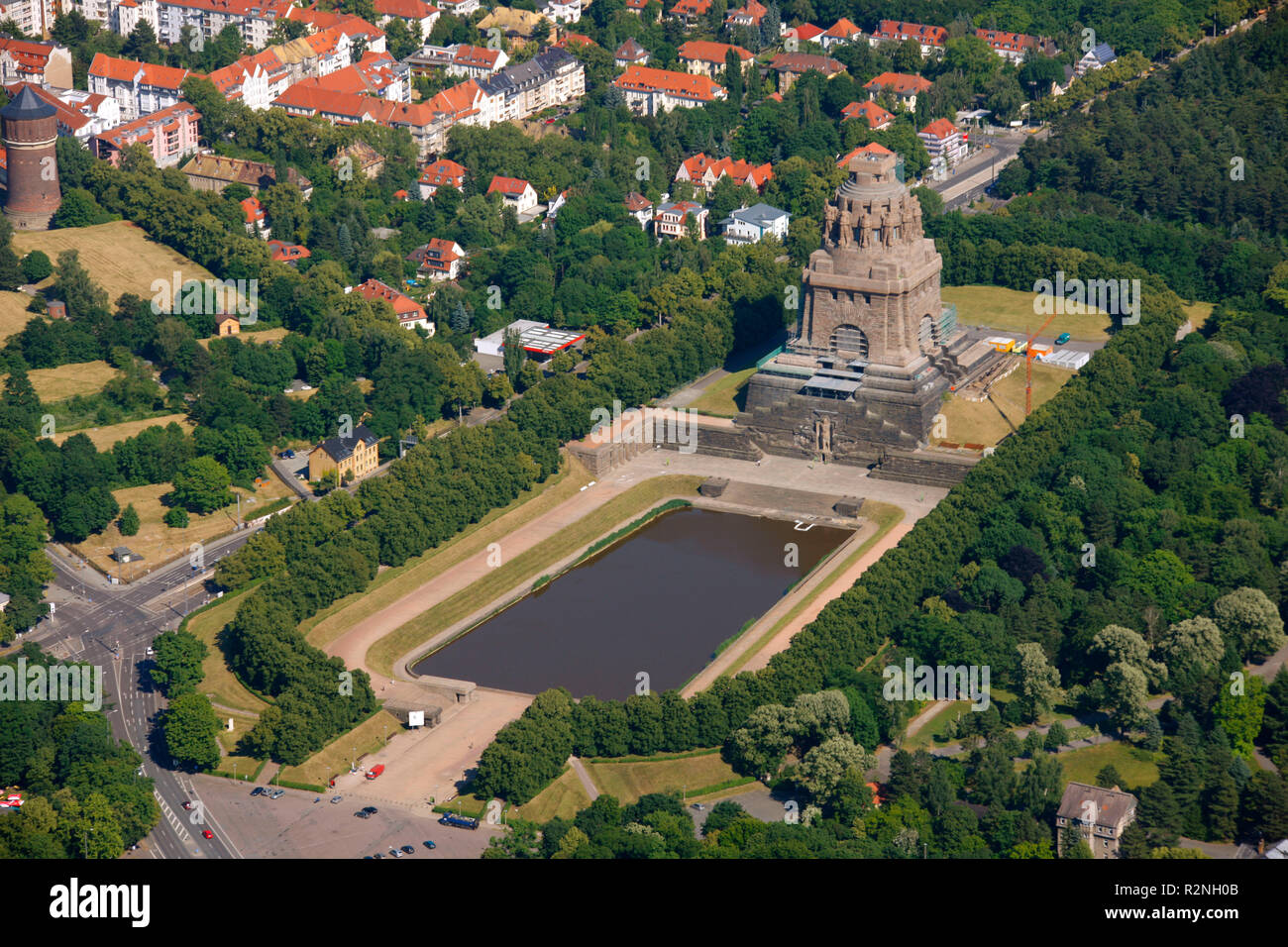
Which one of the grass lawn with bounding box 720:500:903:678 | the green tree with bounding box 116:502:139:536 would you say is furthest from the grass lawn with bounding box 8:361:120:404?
the grass lawn with bounding box 720:500:903:678

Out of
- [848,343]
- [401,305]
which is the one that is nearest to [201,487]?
[401,305]

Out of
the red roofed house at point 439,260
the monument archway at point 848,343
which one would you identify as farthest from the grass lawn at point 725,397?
the red roofed house at point 439,260

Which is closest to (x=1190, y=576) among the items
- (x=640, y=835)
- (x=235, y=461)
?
(x=640, y=835)

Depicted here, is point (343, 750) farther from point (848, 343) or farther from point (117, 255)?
point (117, 255)

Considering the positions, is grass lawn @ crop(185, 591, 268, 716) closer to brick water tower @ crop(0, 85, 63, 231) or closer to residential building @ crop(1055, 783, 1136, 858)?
residential building @ crop(1055, 783, 1136, 858)

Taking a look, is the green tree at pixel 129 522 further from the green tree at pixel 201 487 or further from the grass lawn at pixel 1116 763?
the grass lawn at pixel 1116 763

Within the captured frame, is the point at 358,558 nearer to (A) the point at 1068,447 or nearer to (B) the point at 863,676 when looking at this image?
(B) the point at 863,676
